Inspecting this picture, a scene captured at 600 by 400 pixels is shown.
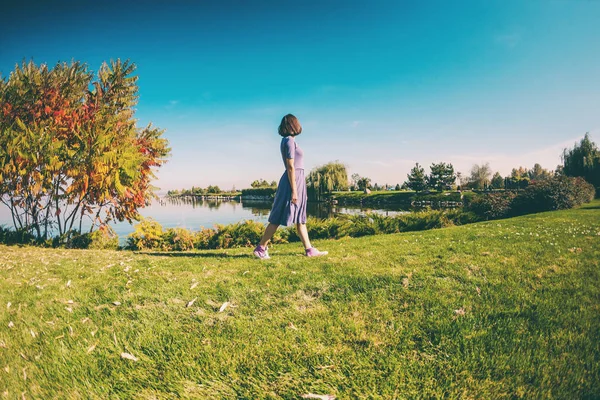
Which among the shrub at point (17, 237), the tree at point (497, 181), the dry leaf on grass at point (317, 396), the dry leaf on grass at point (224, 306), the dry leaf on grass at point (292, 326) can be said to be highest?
the tree at point (497, 181)

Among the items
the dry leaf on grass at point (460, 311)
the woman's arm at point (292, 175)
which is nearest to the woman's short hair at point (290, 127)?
the woman's arm at point (292, 175)

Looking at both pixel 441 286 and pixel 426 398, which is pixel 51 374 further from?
pixel 441 286

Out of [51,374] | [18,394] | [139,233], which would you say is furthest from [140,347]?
[139,233]

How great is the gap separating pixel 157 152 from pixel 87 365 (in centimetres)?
1100

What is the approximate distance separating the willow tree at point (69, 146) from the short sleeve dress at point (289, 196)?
6712mm

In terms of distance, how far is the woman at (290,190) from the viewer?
4922mm

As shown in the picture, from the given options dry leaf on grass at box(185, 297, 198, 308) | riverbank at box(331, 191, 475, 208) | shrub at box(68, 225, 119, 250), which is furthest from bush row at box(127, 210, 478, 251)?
riverbank at box(331, 191, 475, 208)

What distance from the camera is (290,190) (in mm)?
5039

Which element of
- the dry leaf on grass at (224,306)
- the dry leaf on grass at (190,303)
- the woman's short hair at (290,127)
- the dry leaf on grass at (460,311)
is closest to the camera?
the dry leaf on grass at (460,311)

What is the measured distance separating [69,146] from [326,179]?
158 ft

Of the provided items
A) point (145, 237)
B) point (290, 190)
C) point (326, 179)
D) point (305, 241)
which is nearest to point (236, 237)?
point (145, 237)

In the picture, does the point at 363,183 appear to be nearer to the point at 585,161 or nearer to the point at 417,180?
the point at 417,180

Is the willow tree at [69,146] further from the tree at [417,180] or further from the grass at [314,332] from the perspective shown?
the tree at [417,180]

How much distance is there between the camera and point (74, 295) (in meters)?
3.51
